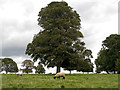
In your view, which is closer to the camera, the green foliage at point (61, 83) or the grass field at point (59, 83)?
the green foliage at point (61, 83)

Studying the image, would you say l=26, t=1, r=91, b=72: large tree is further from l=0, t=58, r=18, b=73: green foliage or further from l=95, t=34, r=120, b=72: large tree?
l=0, t=58, r=18, b=73: green foliage

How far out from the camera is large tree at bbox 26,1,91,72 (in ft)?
104

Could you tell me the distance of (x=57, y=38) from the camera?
32.2 m

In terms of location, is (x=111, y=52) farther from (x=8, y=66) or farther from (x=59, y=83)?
(x=8, y=66)

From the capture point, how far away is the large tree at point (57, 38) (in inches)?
1253

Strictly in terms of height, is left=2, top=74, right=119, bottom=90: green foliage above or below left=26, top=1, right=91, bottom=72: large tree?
below

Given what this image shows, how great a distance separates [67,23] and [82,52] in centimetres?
713

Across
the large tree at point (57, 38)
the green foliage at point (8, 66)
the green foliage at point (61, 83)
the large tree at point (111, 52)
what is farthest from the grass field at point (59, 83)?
the green foliage at point (8, 66)

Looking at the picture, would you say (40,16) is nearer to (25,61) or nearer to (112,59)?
(112,59)

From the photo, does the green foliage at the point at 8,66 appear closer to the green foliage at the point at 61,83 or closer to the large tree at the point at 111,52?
the large tree at the point at 111,52

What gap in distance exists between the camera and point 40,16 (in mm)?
37281

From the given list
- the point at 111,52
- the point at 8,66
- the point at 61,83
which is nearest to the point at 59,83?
the point at 61,83

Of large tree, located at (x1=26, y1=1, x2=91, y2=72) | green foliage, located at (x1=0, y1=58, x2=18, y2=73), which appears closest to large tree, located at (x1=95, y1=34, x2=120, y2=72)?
large tree, located at (x1=26, y1=1, x2=91, y2=72)

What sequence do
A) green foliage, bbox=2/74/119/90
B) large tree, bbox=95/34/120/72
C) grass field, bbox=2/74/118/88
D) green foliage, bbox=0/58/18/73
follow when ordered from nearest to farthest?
green foliage, bbox=2/74/119/90 < grass field, bbox=2/74/118/88 < large tree, bbox=95/34/120/72 < green foliage, bbox=0/58/18/73
